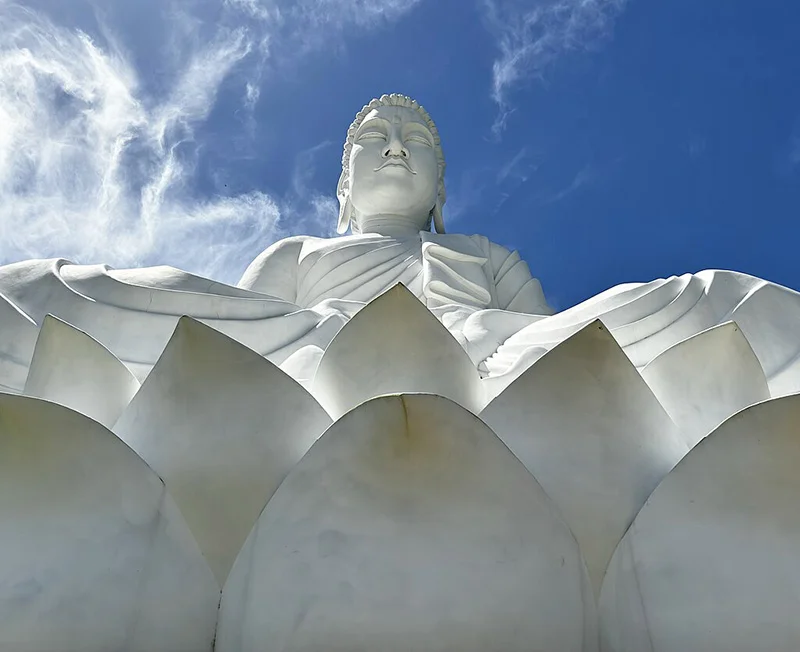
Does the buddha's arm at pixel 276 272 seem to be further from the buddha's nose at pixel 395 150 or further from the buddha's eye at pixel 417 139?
the buddha's eye at pixel 417 139

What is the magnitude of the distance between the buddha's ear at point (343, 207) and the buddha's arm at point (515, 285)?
1275 millimetres

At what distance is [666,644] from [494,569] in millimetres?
333

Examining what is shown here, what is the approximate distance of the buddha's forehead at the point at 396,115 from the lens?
6104 millimetres

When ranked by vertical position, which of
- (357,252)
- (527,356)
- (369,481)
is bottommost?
(369,481)

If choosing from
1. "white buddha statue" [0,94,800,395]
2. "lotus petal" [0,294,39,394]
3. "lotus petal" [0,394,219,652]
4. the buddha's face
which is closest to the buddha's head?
the buddha's face

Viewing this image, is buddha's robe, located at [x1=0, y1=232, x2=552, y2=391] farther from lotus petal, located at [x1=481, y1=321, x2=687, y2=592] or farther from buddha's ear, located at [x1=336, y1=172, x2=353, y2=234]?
buddha's ear, located at [x1=336, y1=172, x2=353, y2=234]

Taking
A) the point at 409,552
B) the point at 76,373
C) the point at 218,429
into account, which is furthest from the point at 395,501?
the point at 76,373

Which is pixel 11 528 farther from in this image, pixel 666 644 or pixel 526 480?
pixel 666 644

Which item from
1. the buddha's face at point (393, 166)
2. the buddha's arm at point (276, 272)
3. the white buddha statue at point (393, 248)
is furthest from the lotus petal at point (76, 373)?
the buddha's face at point (393, 166)

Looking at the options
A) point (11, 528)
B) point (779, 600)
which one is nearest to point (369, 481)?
point (11, 528)

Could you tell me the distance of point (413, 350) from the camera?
6.76 ft

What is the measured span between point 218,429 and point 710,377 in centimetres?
125

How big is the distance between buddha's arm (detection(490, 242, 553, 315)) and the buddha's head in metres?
0.68

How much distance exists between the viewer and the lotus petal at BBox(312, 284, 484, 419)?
2.04m
